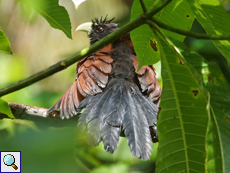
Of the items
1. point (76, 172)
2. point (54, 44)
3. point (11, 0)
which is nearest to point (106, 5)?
point (54, 44)

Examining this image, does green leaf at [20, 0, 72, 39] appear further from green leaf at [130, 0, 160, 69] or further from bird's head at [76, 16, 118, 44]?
bird's head at [76, 16, 118, 44]

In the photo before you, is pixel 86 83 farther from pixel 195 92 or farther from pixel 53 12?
pixel 195 92

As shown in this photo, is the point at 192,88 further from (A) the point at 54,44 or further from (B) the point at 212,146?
(A) the point at 54,44

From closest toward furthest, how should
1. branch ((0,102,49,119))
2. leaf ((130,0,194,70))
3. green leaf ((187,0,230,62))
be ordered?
green leaf ((187,0,230,62)) → leaf ((130,0,194,70)) → branch ((0,102,49,119))

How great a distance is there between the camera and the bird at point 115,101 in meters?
2.02

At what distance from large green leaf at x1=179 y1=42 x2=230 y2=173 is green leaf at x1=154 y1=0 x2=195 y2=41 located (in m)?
0.37

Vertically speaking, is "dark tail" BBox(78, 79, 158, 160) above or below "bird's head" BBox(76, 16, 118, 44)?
below

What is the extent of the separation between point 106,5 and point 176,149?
543 cm

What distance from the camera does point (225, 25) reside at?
1.24 m

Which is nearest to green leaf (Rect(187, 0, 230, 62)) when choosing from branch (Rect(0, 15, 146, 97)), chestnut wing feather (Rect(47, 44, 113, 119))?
branch (Rect(0, 15, 146, 97))

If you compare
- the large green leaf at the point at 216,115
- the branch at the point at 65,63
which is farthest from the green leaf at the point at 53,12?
the large green leaf at the point at 216,115

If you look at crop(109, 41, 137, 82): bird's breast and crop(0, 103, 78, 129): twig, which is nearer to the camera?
crop(0, 103, 78, 129): twig

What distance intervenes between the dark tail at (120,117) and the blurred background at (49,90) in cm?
30

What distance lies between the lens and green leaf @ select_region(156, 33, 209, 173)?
1.04m
